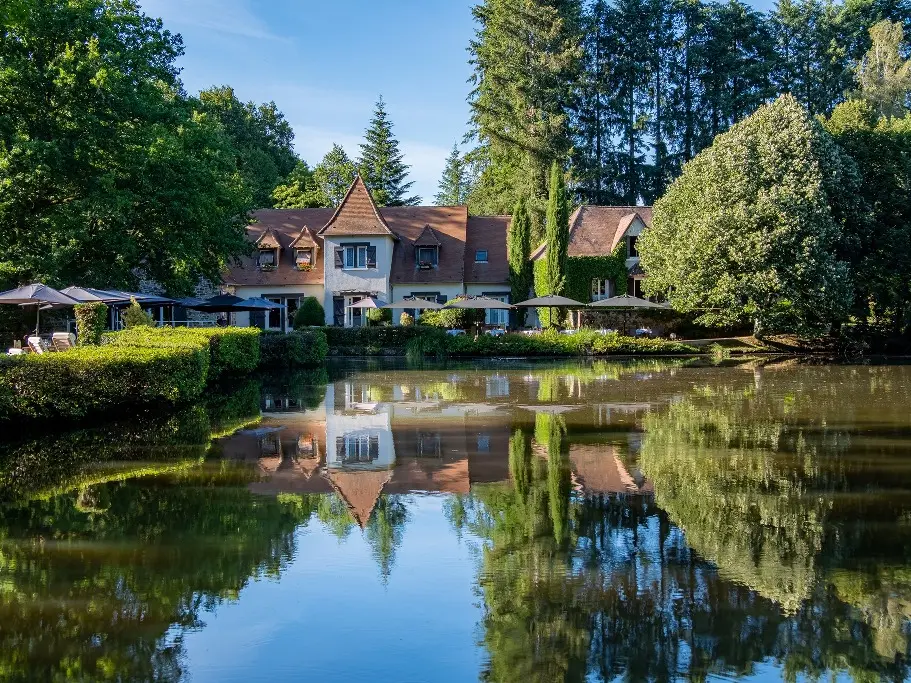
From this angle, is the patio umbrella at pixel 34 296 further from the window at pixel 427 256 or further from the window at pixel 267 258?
the window at pixel 427 256

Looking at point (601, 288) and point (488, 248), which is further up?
point (488, 248)

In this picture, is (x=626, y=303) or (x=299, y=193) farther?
(x=299, y=193)

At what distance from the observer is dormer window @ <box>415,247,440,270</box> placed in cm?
4531

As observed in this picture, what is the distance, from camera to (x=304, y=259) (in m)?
45.5

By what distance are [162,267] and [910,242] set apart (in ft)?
103

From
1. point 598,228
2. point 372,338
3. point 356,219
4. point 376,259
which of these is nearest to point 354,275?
point 376,259

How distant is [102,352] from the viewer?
48.2 ft

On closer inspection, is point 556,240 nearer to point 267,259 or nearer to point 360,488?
point 267,259

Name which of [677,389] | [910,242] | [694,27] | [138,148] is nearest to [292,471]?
[677,389]

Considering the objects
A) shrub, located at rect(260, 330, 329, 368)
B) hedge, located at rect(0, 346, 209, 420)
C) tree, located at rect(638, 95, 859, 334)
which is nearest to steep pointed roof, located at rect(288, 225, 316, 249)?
shrub, located at rect(260, 330, 329, 368)

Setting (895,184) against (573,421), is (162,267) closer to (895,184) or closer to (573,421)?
(573,421)

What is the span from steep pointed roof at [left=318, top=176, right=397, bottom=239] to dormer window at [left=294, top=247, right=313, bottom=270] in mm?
2205

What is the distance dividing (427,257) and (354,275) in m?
4.43

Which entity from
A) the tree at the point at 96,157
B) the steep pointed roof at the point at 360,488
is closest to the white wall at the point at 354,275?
the tree at the point at 96,157
